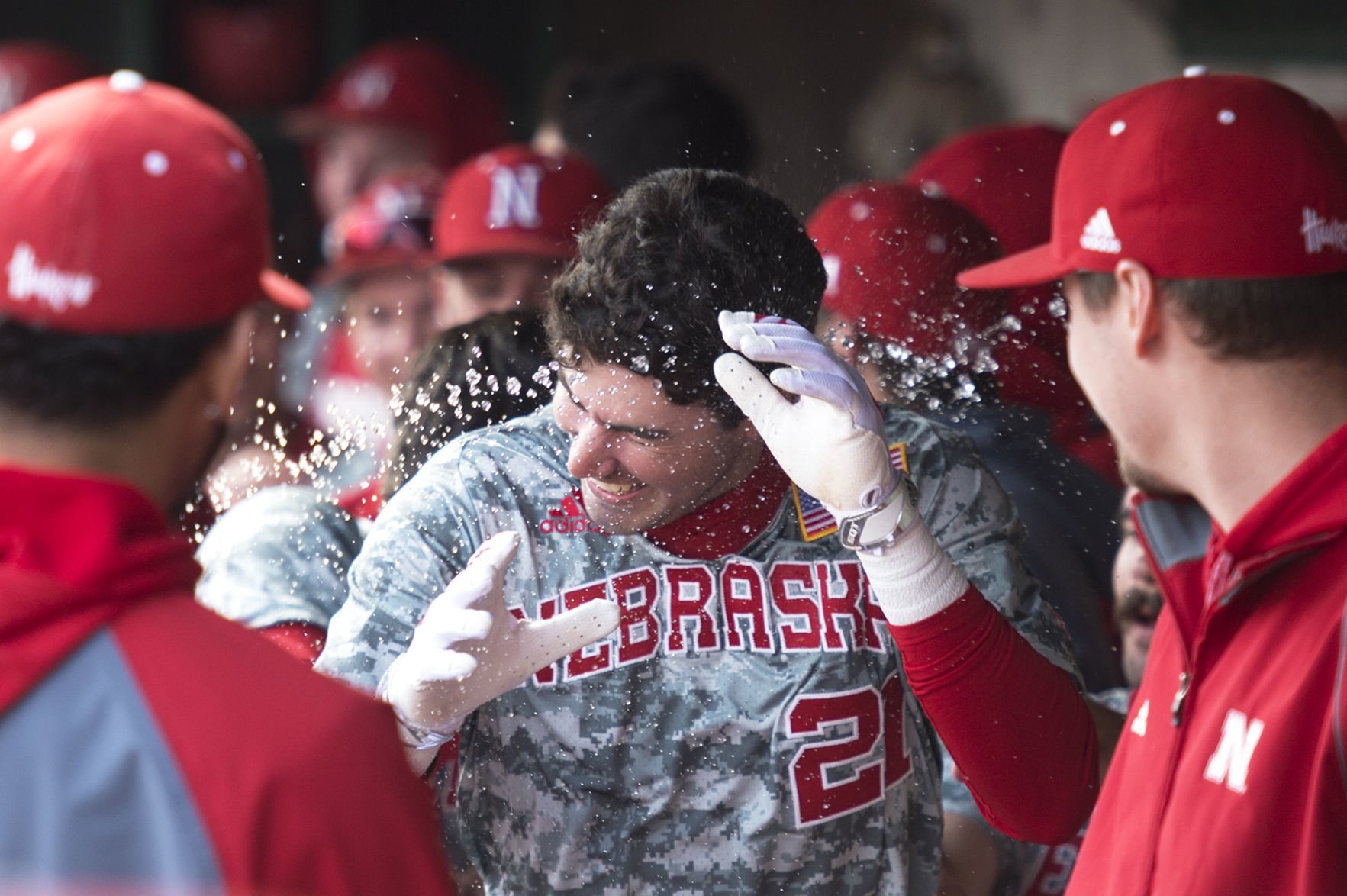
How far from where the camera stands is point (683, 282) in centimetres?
165

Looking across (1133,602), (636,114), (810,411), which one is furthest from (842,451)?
(636,114)

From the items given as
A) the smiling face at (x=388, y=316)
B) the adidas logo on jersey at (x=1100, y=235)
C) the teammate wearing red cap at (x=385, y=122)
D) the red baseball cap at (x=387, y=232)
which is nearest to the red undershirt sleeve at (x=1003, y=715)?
the adidas logo on jersey at (x=1100, y=235)

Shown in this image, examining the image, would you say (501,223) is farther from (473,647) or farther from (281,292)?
(281,292)

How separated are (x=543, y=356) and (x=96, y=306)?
0.69 meters

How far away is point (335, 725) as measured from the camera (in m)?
1.11

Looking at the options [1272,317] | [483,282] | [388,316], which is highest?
[1272,317]

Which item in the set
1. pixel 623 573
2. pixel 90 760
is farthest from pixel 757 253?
pixel 90 760

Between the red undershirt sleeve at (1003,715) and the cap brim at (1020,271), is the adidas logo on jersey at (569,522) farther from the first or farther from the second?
the cap brim at (1020,271)

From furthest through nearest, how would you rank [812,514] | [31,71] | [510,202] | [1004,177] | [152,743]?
1. [31,71]
2. [510,202]
3. [1004,177]
4. [812,514]
5. [152,743]

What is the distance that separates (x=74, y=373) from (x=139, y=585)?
0.16m

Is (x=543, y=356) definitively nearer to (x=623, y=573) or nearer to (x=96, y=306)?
(x=623, y=573)

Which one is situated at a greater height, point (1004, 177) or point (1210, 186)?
point (1210, 186)

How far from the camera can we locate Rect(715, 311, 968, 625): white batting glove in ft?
5.20

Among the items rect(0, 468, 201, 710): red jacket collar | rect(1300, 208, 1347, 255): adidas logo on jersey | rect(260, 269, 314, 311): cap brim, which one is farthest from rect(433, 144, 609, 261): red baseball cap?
rect(0, 468, 201, 710): red jacket collar
